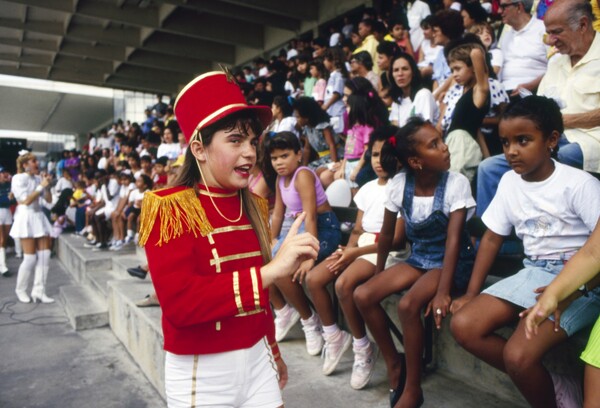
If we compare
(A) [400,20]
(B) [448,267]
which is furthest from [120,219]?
(B) [448,267]

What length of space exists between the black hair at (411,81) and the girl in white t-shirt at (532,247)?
9.09 feet

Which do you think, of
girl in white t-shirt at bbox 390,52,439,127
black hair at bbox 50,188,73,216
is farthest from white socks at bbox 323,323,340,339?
black hair at bbox 50,188,73,216

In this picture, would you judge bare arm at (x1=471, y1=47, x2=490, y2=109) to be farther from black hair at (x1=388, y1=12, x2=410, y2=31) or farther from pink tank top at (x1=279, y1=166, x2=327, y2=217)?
black hair at (x1=388, y1=12, x2=410, y2=31)

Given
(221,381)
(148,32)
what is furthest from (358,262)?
(148,32)

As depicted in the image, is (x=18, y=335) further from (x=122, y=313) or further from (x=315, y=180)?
(x=315, y=180)

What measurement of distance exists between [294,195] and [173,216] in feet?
7.68

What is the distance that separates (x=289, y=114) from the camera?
6.73m

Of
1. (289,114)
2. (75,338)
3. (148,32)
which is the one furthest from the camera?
(148,32)

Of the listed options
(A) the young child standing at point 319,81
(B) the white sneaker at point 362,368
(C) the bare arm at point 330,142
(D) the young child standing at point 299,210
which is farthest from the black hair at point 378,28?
(B) the white sneaker at point 362,368

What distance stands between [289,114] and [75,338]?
154 inches

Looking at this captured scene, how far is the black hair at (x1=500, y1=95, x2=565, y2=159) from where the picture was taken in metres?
2.31

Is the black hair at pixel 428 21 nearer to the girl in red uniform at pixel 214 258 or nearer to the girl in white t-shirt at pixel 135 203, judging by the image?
the girl in red uniform at pixel 214 258

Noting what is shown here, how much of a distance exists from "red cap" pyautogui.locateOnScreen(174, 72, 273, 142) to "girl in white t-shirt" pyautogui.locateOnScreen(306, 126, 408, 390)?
1.64m

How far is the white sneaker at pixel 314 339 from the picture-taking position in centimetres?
348
